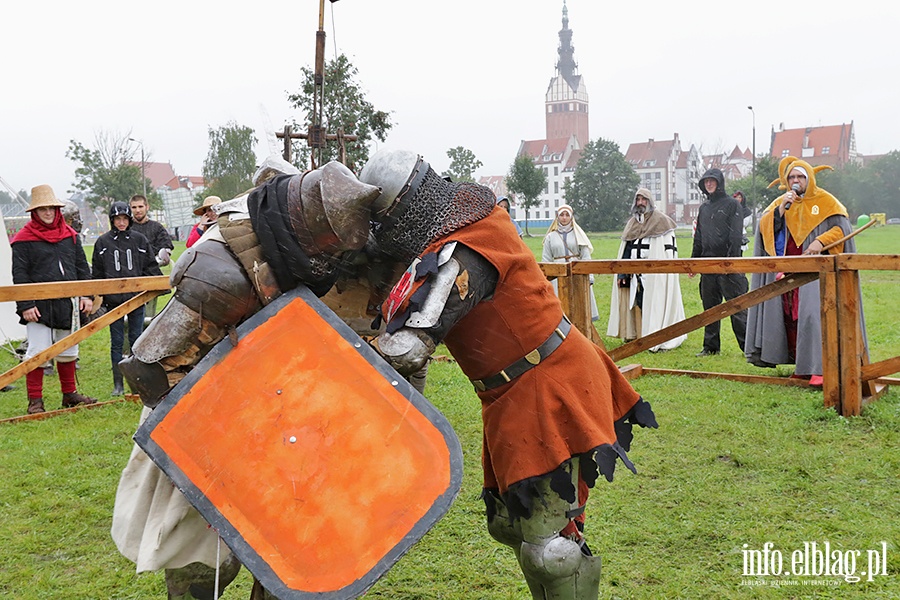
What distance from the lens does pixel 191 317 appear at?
210cm

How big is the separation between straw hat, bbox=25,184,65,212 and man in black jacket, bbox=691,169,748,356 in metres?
5.76

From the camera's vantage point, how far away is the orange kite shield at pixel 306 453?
194cm

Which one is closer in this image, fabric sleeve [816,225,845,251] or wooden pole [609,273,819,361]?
wooden pole [609,273,819,361]

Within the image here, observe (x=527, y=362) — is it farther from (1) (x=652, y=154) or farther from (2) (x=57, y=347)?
(1) (x=652, y=154)

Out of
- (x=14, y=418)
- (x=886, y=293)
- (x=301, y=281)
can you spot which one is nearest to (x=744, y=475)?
(x=301, y=281)

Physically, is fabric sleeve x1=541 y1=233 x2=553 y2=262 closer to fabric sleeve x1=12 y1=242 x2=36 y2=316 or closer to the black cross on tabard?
the black cross on tabard

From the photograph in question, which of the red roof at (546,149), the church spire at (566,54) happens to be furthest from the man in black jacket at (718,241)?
the church spire at (566,54)

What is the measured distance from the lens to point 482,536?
370 cm

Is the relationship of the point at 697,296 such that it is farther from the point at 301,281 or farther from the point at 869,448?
the point at 301,281

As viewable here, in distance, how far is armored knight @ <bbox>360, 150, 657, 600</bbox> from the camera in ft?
7.38

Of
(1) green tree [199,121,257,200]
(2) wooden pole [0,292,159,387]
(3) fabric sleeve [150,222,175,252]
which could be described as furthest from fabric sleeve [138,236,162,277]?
(1) green tree [199,121,257,200]

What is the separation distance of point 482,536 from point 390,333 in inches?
75.9

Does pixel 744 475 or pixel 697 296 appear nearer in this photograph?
pixel 744 475

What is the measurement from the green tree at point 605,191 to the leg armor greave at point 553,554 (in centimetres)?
4543
